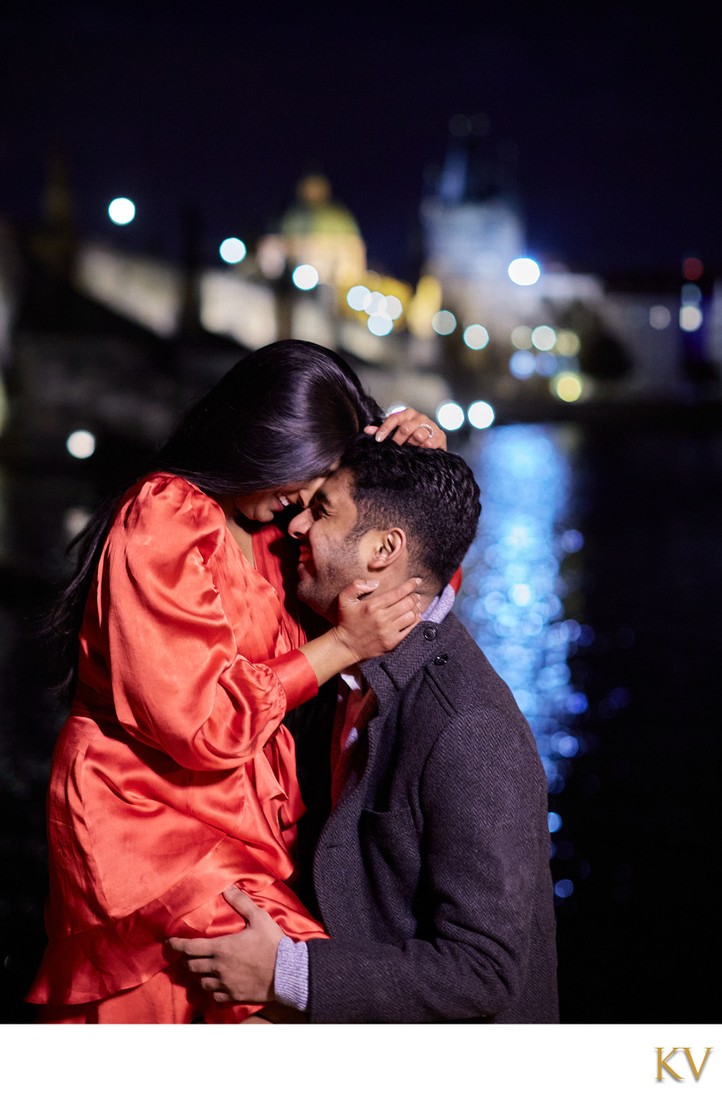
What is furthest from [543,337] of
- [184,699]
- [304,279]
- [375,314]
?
[184,699]

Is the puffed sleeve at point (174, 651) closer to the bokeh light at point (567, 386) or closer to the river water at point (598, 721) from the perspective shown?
the river water at point (598, 721)

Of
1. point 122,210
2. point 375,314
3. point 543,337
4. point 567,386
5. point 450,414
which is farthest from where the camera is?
point 543,337

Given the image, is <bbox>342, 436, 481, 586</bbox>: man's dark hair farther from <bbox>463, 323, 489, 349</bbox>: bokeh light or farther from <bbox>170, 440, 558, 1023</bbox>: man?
<bbox>463, 323, 489, 349</bbox>: bokeh light

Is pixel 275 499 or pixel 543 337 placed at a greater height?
pixel 543 337

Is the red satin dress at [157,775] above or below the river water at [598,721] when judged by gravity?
above

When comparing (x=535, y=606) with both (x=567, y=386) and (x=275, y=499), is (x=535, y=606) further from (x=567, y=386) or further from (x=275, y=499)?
(x=567, y=386)

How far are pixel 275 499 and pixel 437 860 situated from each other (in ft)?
2.42

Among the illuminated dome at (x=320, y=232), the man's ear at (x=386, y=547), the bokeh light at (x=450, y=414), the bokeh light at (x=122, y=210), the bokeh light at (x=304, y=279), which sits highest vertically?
the illuminated dome at (x=320, y=232)

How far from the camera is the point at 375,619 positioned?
1.99m

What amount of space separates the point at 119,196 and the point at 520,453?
2562 centimetres

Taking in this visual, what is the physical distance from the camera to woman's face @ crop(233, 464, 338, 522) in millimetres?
2121

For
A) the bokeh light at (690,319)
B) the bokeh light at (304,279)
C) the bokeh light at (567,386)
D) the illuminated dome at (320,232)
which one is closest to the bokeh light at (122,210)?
the bokeh light at (304,279)

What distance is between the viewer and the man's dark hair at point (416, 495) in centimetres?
203

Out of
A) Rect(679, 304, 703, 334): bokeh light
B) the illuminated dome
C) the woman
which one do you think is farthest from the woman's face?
Rect(679, 304, 703, 334): bokeh light
